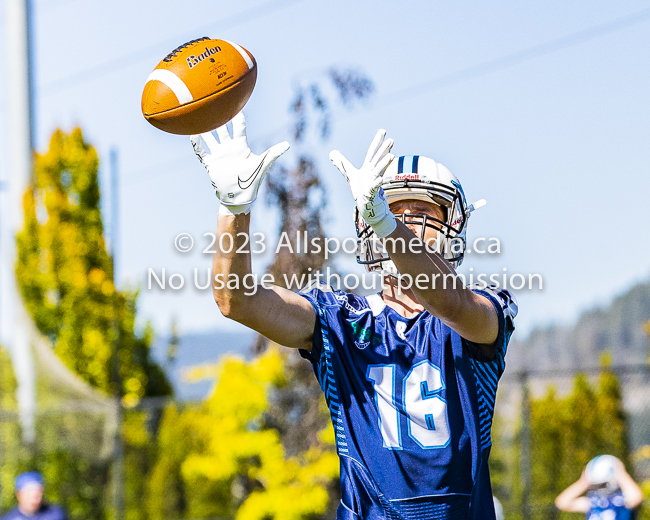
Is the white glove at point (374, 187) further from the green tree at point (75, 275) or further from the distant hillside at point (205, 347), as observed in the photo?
the distant hillside at point (205, 347)

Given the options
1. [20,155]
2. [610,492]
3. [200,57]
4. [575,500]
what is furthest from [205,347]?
[200,57]

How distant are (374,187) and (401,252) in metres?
0.19

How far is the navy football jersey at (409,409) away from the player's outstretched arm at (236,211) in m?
0.27

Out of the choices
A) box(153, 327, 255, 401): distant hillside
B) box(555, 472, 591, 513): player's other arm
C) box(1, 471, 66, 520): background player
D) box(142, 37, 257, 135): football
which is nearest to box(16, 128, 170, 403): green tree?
box(153, 327, 255, 401): distant hillside

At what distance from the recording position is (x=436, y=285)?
7.04ft

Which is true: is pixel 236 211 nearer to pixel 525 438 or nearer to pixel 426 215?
→ pixel 426 215

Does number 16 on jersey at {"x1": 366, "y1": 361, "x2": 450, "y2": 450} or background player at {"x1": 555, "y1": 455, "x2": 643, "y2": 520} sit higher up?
number 16 on jersey at {"x1": 366, "y1": 361, "x2": 450, "y2": 450}

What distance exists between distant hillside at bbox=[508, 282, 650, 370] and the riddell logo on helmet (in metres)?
10.3

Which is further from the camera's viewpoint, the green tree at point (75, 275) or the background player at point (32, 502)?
the green tree at point (75, 275)

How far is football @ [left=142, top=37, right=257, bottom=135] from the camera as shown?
2580 millimetres

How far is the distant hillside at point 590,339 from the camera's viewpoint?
40.1 ft

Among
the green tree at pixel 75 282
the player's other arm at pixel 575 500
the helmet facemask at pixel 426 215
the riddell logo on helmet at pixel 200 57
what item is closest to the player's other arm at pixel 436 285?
the helmet facemask at pixel 426 215

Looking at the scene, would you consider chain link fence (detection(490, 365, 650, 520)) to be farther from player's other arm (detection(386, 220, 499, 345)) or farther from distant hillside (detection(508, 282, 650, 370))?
player's other arm (detection(386, 220, 499, 345))

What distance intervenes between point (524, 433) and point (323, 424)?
2.28m
